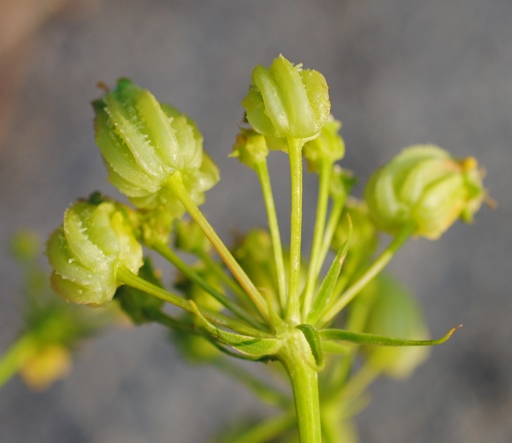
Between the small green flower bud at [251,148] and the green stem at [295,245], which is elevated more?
the small green flower bud at [251,148]

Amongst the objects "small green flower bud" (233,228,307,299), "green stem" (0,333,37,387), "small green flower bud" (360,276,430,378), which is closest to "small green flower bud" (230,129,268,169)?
"small green flower bud" (233,228,307,299)

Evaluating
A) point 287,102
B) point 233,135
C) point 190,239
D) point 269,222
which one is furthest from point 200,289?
point 233,135

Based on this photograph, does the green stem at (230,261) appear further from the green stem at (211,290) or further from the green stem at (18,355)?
the green stem at (18,355)

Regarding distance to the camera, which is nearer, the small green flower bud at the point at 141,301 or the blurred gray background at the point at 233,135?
the small green flower bud at the point at 141,301

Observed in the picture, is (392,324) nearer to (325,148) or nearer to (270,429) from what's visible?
(270,429)

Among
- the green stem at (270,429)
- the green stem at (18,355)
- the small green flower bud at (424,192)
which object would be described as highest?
the small green flower bud at (424,192)

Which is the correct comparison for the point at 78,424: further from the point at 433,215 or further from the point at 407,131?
the point at 433,215

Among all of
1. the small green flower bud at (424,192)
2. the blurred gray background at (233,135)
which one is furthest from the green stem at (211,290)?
the blurred gray background at (233,135)

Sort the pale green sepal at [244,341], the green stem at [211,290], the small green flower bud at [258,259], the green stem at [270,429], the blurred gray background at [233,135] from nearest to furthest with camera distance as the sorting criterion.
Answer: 1. the pale green sepal at [244,341]
2. the green stem at [211,290]
3. the small green flower bud at [258,259]
4. the green stem at [270,429]
5. the blurred gray background at [233,135]
